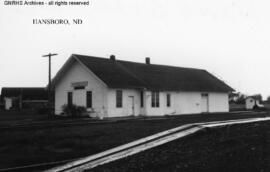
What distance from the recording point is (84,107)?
1228 inches

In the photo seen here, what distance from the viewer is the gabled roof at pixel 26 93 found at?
247ft

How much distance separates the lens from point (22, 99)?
74.4 m

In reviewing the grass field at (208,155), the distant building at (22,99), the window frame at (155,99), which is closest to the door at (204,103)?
the window frame at (155,99)

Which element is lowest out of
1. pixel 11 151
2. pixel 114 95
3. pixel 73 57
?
pixel 11 151

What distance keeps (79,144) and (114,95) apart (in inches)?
623

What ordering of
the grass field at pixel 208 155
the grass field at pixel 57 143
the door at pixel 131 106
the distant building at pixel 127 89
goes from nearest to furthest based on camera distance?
the grass field at pixel 208 155
the grass field at pixel 57 143
the distant building at pixel 127 89
the door at pixel 131 106

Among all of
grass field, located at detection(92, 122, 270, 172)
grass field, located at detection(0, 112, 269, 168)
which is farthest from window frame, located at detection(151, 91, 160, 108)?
grass field, located at detection(92, 122, 270, 172)

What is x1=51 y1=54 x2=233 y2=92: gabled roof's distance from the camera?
102 ft

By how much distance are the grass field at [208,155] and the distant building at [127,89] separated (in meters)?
17.3

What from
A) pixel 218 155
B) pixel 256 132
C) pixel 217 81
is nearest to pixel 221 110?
pixel 217 81

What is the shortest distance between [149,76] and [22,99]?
44816 mm

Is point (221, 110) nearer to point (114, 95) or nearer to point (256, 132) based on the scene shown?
point (114, 95)

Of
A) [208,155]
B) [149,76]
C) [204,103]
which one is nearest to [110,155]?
[208,155]

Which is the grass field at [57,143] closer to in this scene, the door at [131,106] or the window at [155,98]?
the door at [131,106]
